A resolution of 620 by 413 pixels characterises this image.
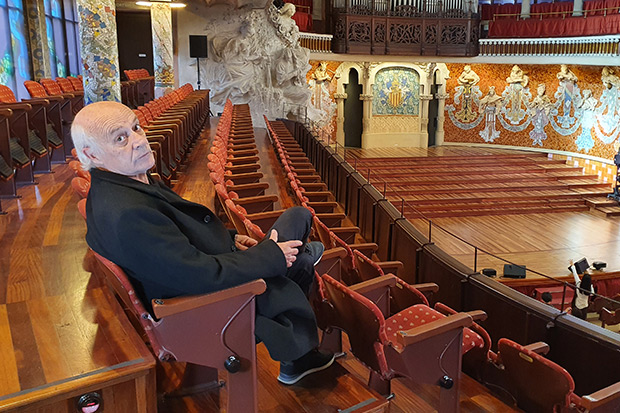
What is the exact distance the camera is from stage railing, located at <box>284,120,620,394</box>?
115 inches

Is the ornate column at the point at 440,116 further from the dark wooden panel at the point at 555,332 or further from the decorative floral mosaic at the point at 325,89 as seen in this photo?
the dark wooden panel at the point at 555,332

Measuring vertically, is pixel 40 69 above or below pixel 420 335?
above

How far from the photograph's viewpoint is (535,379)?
251cm

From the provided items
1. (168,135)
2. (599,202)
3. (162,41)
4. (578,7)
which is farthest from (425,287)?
(578,7)

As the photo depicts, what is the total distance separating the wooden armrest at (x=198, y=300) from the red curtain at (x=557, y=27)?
13.8 metres

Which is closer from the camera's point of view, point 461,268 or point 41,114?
point 461,268

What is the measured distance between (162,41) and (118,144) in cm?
949

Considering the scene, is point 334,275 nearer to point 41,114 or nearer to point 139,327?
point 139,327

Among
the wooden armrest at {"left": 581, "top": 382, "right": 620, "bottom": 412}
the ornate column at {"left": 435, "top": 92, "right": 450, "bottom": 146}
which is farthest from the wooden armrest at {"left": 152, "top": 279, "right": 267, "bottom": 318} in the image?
the ornate column at {"left": 435, "top": 92, "right": 450, "bottom": 146}

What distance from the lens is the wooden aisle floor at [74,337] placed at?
1.63 metres

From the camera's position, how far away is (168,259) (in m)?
1.38

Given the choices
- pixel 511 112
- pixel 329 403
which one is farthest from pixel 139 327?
pixel 511 112

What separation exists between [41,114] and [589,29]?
13238 mm

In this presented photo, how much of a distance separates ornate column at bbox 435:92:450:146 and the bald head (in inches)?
664
